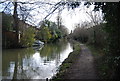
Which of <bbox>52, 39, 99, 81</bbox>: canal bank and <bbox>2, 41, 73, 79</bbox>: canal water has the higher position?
<bbox>52, 39, 99, 81</bbox>: canal bank

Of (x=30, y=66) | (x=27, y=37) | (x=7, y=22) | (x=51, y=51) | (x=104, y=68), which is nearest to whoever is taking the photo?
(x=104, y=68)

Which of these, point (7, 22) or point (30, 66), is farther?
point (7, 22)

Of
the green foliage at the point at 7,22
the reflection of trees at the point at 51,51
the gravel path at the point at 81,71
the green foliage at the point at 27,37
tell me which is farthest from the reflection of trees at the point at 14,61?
the green foliage at the point at 27,37

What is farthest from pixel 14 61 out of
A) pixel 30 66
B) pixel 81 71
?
pixel 81 71

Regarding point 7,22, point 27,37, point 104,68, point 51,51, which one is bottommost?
point 51,51

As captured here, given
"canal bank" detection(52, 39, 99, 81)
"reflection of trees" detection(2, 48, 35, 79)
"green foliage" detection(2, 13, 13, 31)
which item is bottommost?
"reflection of trees" detection(2, 48, 35, 79)

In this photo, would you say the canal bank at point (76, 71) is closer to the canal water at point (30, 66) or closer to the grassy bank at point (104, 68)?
the grassy bank at point (104, 68)

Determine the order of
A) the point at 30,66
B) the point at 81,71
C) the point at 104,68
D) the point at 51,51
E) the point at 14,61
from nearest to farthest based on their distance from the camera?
the point at 104,68 < the point at 81,71 < the point at 30,66 < the point at 14,61 < the point at 51,51

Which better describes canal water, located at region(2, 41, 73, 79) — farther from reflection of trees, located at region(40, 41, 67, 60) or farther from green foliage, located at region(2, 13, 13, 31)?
green foliage, located at region(2, 13, 13, 31)

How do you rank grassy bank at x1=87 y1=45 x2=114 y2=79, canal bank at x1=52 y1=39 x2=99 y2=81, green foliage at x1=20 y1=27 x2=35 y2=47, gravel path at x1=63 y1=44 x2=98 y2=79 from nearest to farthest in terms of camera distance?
1. grassy bank at x1=87 y1=45 x2=114 y2=79
2. canal bank at x1=52 y1=39 x2=99 y2=81
3. gravel path at x1=63 y1=44 x2=98 y2=79
4. green foliage at x1=20 y1=27 x2=35 y2=47

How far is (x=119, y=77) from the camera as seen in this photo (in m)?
5.71

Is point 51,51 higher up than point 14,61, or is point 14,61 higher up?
point 14,61

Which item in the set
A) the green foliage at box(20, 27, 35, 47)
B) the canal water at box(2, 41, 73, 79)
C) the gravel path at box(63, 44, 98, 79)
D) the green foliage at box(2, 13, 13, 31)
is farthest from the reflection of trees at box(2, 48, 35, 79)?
the green foliage at box(20, 27, 35, 47)

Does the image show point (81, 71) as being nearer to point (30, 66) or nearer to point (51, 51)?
point (30, 66)
